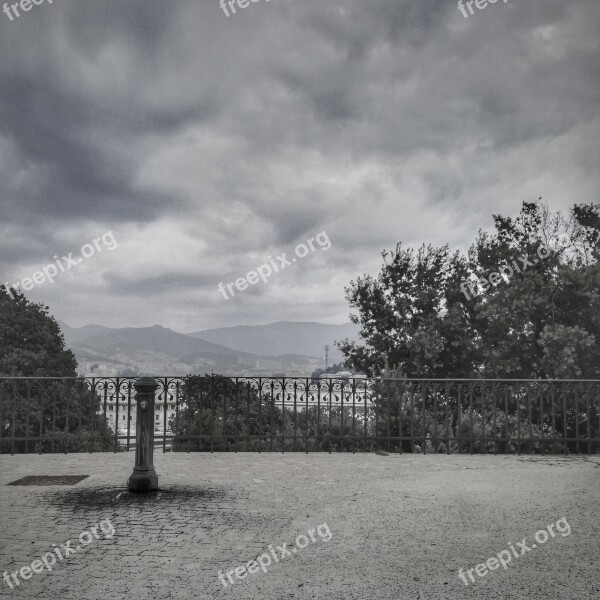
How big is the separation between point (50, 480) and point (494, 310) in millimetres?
21352

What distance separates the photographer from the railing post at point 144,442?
675 cm

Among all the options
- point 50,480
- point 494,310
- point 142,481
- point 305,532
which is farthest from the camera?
point 494,310

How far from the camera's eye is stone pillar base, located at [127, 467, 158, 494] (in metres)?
6.73

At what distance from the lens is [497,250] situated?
2877 cm

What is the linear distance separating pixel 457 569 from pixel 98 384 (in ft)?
25.3

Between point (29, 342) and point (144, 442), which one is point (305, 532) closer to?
point (144, 442)

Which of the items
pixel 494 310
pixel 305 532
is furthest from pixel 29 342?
pixel 305 532

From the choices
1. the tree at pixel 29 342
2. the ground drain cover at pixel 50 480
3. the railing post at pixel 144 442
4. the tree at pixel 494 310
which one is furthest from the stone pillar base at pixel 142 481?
the tree at pixel 29 342

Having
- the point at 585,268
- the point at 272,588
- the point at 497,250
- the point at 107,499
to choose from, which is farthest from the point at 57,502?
the point at 497,250

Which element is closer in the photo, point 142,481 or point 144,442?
point 142,481

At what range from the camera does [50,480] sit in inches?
292

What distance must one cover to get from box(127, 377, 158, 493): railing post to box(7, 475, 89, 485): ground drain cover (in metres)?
1.05

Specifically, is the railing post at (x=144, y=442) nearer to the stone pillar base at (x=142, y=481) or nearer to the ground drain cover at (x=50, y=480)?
the stone pillar base at (x=142, y=481)

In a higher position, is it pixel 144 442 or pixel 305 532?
pixel 144 442
